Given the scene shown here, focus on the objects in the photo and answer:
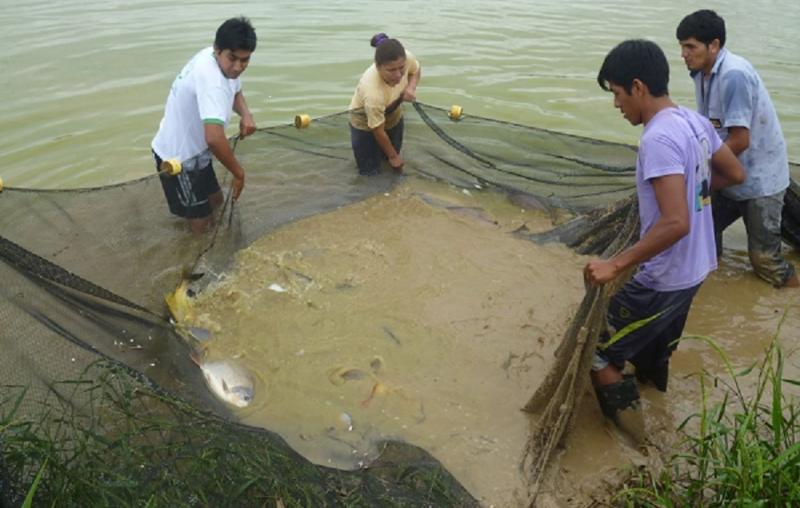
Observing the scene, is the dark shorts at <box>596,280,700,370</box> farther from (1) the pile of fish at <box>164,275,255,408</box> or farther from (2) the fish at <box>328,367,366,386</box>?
(1) the pile of fish at <box>164,275,255,408</box>

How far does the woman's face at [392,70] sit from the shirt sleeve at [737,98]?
233 centimetres

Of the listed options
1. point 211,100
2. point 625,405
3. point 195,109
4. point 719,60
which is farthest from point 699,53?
point 195,109

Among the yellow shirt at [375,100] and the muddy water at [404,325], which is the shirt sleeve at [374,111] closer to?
the yellow shirt at [375,100]

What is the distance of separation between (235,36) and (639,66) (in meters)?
2.47

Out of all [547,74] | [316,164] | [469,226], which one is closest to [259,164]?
[316,164]

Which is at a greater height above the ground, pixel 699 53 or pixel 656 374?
pixel 699 53

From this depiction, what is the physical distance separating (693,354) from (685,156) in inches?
63.6

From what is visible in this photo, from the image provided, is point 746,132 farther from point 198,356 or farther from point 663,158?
point 198,356

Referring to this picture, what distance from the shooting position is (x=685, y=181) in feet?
8.75

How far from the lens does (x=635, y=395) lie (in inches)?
122

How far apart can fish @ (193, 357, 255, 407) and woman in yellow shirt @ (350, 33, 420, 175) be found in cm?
245

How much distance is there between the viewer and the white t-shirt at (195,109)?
414 centimetres

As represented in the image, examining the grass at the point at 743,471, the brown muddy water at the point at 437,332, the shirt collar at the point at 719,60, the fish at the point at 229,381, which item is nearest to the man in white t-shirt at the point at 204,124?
the brown muddy water at the point at 437,332

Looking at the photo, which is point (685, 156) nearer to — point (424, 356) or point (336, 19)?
point (424, 356)
